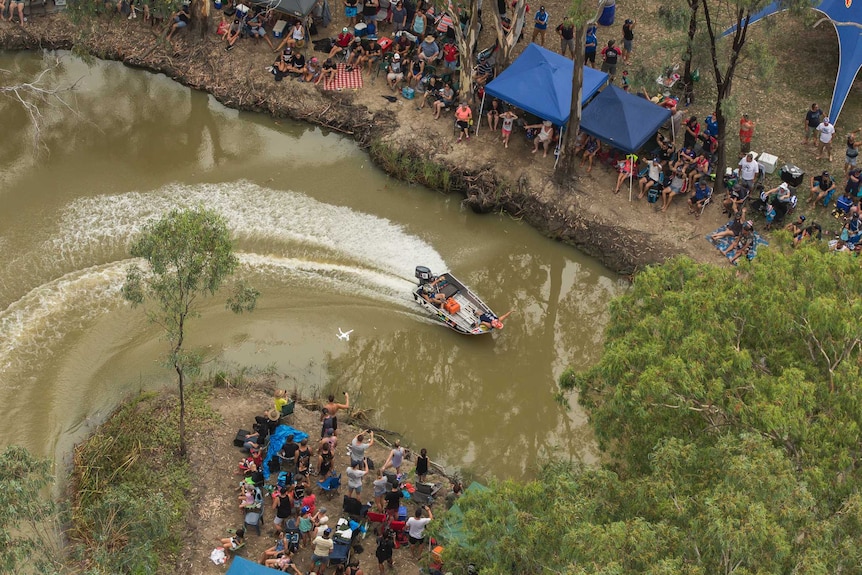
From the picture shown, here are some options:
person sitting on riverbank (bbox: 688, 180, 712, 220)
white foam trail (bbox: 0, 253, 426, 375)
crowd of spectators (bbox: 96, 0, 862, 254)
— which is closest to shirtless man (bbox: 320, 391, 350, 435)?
white foam trail (bbox: 0, 253, 426, 375)

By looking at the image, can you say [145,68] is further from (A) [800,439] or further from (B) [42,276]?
(A) [800,439]

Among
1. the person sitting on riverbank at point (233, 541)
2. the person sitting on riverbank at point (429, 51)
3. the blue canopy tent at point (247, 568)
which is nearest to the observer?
the blue canopy tent at point (247, 568)

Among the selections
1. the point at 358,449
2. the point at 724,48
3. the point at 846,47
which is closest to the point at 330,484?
the point at 358,449

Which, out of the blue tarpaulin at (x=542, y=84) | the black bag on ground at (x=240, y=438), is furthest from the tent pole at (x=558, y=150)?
the black bag on ground at (x=240, y=438)

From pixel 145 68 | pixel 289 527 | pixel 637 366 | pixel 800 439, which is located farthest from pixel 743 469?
pixel 145 68

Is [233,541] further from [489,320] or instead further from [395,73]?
[395,73]

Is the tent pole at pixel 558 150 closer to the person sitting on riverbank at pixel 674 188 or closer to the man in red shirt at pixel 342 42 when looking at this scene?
the person sitting on riverbank at pixel 674 188
